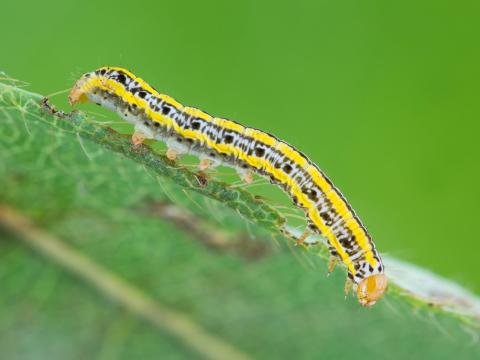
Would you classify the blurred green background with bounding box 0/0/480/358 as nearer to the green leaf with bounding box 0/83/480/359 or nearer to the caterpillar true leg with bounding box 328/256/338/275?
the green leaf with bounding box 0/83/480/359

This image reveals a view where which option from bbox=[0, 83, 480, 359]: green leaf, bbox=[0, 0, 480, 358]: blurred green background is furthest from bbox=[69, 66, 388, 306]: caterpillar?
bbox=[0, 0, 480, 358]: blurred green background

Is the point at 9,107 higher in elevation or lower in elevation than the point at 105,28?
lower

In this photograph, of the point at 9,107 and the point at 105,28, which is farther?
the point at 105,28

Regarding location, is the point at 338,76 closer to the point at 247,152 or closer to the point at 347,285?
the point at 247,152

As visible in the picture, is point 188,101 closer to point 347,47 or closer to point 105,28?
point 105,28

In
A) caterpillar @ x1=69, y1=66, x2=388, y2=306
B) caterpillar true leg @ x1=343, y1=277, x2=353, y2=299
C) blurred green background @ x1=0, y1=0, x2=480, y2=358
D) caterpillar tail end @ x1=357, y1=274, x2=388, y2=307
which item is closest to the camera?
caterpillar tail end @ x1=357, y1=274, x2=388, y2=307

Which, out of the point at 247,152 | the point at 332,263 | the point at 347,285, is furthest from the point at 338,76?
the point at 332,263

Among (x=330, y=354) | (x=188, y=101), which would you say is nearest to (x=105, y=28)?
(x=188, y=101)
